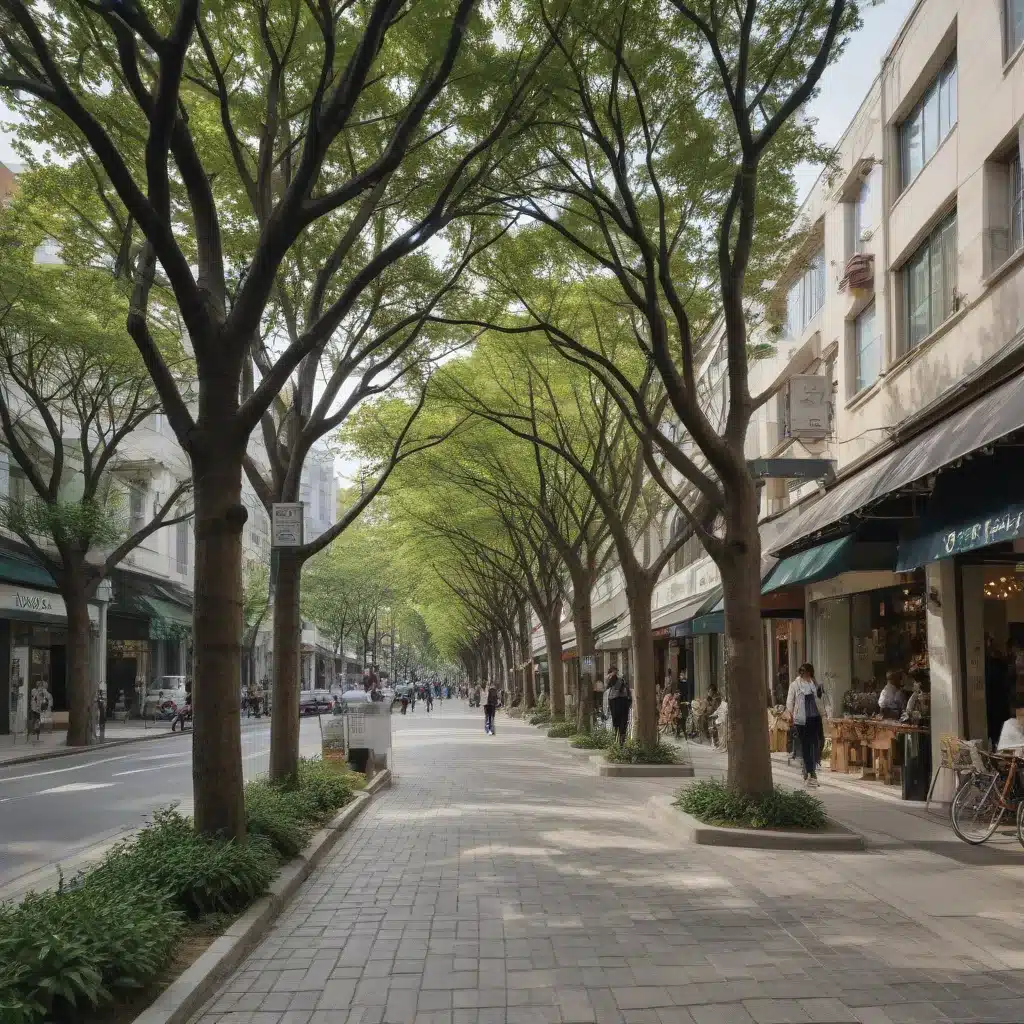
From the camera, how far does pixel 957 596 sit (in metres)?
14.3

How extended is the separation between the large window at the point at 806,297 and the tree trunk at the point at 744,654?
1161 centimetres

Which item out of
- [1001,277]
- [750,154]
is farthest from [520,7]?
[1001,277]

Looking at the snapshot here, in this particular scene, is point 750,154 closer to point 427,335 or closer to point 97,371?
point 427,335

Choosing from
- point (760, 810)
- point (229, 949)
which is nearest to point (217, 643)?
point (229, 949)

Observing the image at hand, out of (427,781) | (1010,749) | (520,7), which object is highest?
(520,7)

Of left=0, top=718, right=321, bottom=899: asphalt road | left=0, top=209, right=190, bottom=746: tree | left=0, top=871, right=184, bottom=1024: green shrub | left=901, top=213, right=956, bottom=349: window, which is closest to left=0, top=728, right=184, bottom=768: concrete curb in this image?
left=0, top=718, right=321, bottom=899: asphalt road

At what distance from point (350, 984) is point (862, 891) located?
454cm

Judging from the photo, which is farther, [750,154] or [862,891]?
[750,154]

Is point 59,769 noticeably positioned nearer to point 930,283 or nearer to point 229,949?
point 229,949

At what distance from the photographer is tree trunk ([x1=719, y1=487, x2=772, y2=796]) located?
11.9 metres

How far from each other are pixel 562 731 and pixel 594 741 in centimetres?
632

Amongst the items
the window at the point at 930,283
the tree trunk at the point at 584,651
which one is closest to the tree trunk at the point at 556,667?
the tree trunk at the point at 584,651

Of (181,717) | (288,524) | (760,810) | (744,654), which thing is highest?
(288,524)

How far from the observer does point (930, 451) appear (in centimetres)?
1236
